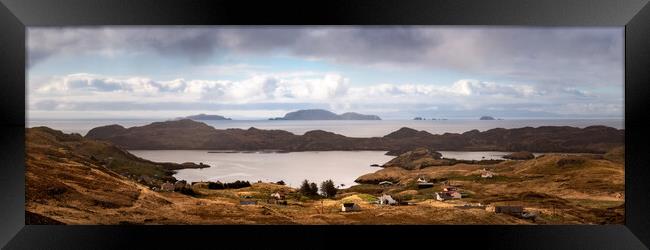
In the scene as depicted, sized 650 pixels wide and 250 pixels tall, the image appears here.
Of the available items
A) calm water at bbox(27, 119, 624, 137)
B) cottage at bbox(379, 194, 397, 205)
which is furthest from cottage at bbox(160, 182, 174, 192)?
cottage at bbox(379, 194, 397, 205)

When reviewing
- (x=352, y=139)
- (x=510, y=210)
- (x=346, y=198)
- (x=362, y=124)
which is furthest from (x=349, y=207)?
(x=510, y=210)

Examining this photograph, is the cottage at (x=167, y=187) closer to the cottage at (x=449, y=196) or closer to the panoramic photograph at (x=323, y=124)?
the panoramic photograph at (x=323, y=124)

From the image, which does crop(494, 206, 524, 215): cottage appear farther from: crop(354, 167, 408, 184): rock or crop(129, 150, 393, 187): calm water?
crop(129, 150, 393, 187): calm water

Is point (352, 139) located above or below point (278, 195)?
above

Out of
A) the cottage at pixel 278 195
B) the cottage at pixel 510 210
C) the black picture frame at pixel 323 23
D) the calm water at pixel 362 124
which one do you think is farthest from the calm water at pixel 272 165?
the cottage at pixel 510 210

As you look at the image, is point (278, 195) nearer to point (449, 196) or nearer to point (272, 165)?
point (272, 165)

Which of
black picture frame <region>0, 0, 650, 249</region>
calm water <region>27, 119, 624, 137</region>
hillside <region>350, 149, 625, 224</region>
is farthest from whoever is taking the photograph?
calm water <region>27, 119, 624, 137</region>
